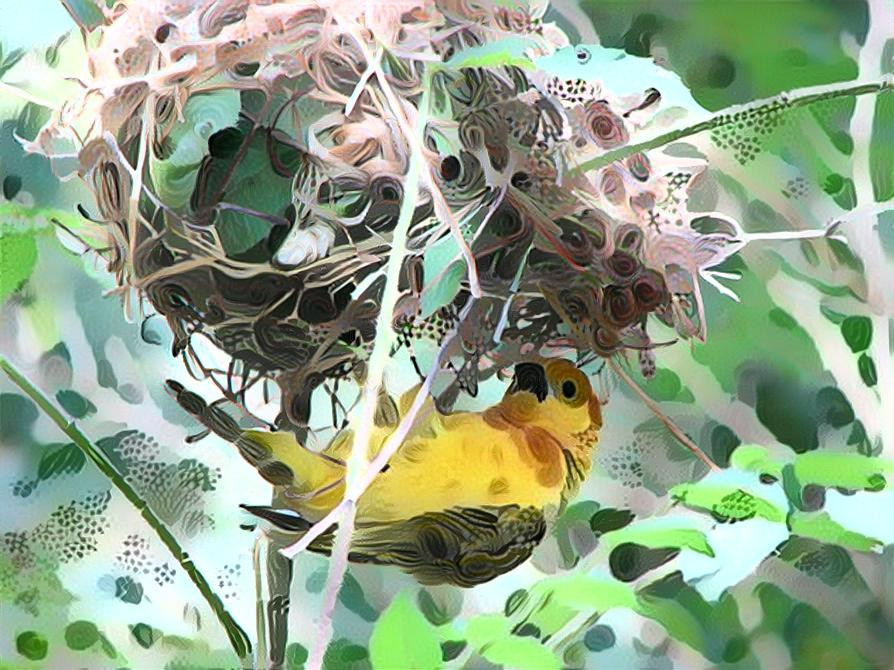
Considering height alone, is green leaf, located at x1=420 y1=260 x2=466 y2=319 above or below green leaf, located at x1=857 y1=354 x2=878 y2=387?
Answer: above

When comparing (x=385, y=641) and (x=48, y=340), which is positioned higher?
(x=48, y=340)

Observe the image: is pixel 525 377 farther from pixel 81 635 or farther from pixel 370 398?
pixel 81 635

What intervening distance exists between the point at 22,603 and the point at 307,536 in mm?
163

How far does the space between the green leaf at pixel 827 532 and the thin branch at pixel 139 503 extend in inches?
12.2

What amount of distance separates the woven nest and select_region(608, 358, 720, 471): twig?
0.01m

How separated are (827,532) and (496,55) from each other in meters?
0.32

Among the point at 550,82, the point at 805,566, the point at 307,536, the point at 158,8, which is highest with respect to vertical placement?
the point at 158,8

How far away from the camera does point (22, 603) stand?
0.58 m

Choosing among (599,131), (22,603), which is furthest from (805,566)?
(22,603)

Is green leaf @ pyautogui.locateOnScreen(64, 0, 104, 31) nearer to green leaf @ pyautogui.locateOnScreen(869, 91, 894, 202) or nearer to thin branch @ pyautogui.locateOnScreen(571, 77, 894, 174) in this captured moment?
thin branch @ pyautogui.locateOnScreen(571, 77, 894, 174)

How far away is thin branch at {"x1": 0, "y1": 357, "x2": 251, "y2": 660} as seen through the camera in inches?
22.4

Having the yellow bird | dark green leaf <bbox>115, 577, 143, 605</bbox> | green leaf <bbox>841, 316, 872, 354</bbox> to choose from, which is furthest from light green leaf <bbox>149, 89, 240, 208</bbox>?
green leaf <bbox>841, 316, 872, 354</bbox>

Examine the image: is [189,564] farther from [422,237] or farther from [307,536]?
[422,237]

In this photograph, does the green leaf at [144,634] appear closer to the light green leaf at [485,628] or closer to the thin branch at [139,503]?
the thin branch at [139,503]
